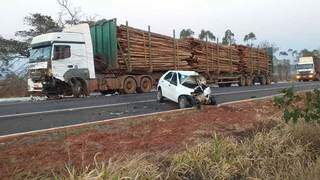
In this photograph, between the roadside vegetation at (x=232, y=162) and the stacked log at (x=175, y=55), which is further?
the stacked log at (x=175, y=55)

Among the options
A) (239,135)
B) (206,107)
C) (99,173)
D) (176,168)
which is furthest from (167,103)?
(99,173)

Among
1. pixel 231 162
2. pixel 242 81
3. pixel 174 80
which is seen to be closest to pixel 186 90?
pixel 174 80

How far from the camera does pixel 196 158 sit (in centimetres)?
834

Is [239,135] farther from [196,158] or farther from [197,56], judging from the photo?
[197,56]

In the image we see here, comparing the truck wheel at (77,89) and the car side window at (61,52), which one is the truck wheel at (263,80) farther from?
the car side window at (61,52)

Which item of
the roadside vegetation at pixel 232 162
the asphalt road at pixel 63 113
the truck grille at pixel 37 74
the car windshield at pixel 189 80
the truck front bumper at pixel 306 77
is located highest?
the truck grille at pixel 37 74

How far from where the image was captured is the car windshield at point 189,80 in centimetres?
1903

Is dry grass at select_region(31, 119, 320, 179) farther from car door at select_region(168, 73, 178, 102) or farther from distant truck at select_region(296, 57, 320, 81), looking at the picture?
distant truck at select_region(296, 57, 320, 81)

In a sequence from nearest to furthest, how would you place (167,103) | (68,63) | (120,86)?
1. (167,103)
2. (68,63)
3. (120,86)

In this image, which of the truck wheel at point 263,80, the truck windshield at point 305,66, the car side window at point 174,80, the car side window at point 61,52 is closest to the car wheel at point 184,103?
the car side window at point 174,80

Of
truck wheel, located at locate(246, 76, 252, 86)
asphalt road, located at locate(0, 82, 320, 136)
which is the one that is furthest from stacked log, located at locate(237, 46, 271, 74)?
asphalt road, located at locate(0, 82, 320, 136)

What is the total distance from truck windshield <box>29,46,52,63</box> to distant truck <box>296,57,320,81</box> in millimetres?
38825

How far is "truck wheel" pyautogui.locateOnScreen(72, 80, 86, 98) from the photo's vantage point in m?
26.2

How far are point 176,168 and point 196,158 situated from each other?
1.93 feet
